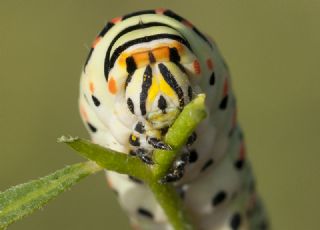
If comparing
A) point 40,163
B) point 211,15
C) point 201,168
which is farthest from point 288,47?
point 201,168

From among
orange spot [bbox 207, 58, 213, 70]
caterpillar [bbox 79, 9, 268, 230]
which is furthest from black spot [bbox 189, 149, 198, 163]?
orange spot [bbox 207, 58, 213, 70]

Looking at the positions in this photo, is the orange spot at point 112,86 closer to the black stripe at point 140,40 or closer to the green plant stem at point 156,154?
the black stripe at point 140,40

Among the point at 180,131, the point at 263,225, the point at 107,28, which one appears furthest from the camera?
the point at 263,225

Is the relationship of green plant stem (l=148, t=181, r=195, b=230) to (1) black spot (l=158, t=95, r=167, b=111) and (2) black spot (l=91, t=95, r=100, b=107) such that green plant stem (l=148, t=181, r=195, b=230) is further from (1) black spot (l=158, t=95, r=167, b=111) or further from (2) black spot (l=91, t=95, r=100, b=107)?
(2) black spot (l=91, t=95, r=100, b=107)

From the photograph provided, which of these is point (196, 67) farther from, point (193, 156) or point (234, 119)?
point (234, 119)

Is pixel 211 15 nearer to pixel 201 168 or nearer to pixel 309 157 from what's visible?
pixel 309 157

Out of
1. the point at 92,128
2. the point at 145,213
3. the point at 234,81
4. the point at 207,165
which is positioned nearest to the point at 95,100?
the point at 92,128
